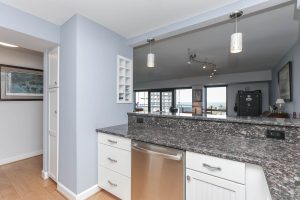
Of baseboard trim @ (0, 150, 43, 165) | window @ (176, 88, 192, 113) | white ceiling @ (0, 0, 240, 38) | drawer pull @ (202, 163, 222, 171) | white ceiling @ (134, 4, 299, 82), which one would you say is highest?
white ceiling @ (134, 4, 299, 82)

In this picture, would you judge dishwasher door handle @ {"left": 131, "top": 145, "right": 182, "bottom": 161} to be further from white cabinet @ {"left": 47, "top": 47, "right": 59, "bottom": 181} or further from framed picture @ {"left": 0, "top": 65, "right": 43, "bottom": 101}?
framed picture @ {"left": 0, "top": 65, "right": 43, "bottom": 101}

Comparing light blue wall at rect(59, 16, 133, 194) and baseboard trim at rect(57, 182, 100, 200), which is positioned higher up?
light blue wall at rect(59, 16, 133, 194)

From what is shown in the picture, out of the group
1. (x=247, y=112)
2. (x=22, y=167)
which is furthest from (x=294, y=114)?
(x=22, y=167)

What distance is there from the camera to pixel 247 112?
19.2 ft

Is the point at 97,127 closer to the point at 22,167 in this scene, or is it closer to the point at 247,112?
the point at 22,167

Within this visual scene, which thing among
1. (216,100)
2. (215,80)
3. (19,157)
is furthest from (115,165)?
(216,100)

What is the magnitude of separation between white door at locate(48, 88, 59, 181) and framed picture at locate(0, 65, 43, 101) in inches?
48.9

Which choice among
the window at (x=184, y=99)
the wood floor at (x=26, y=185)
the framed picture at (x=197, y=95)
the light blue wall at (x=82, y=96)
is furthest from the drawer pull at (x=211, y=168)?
the window at (x=184, y=99)

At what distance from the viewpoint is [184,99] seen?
7977mm

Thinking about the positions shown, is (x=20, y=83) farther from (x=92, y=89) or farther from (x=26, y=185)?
(x=92, y=89)

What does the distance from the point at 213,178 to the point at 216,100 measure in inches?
259

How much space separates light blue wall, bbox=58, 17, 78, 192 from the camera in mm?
1968

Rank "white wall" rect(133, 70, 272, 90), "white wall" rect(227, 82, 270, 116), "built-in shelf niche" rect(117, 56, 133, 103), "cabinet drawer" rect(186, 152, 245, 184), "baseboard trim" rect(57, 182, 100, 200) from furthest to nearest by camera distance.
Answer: "white wall" rect(227, 82, 270, 116), "white wall" rect(133, 70, 272, 90), "built-in shelf niche" rect(117, 56, 133, 103), "baseboard trim" rect(57, 182, 100, 200), "cabinet drawer" rect(186, 152, 245, 184)

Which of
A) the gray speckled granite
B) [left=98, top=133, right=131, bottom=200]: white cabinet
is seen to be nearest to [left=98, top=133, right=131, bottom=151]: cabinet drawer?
[left=98, top=133, right=131, bottom=200]: white cabinet
